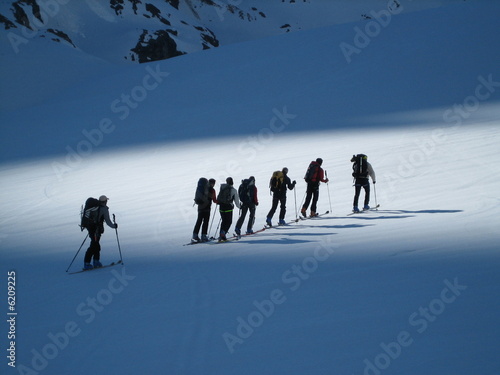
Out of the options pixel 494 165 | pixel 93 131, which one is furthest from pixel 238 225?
pixel 93 131

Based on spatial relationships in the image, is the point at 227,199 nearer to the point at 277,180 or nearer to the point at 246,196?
the point at 246,196

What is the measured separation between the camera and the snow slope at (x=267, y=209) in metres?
5.59

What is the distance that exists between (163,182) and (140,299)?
12148 mm

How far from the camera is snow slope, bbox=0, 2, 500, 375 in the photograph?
5594 mm

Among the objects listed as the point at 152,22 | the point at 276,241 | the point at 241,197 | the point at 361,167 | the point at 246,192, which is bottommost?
the point at 276,241

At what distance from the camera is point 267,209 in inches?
605

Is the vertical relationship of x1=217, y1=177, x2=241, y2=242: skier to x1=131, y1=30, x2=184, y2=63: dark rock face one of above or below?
below

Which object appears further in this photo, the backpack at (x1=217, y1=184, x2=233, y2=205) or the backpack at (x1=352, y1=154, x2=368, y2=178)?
the backpack at (x1=352, y1=154, x2=368, y2=178)

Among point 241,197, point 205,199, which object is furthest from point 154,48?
point 205,199

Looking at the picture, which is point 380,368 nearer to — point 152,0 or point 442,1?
point 152,0

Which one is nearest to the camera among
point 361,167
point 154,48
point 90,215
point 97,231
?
point 90,215

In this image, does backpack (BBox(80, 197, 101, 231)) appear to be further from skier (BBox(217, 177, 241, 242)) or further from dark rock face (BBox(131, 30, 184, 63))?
dark rock face (BBox(131, 30, 184, 63))

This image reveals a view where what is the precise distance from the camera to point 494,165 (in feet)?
51.3

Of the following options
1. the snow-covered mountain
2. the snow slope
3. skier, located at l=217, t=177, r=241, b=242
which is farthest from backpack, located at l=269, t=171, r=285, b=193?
the snow-covered mountain
